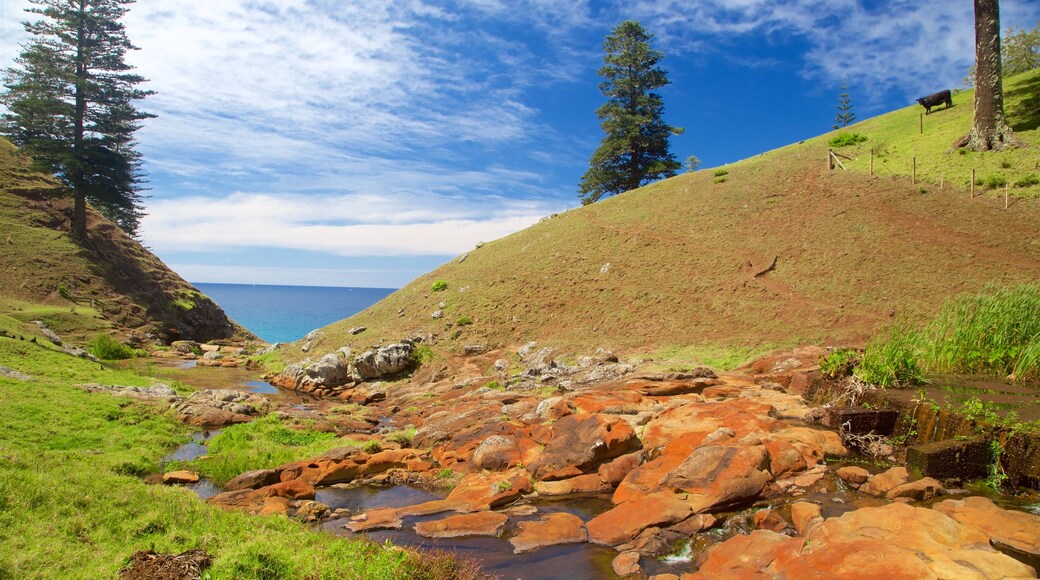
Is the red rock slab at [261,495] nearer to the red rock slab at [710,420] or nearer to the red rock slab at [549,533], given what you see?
the red rock slab at [549,533]

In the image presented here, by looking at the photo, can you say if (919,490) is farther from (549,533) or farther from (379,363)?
(379,363)

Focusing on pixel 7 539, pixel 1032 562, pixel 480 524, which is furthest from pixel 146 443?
pixel 1032 562

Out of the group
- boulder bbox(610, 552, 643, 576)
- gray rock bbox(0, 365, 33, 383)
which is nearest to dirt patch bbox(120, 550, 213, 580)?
boulder bbox(610, 552, 643, 576)

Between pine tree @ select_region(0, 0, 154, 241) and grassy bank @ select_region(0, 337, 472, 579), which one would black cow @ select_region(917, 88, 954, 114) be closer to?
grassy bank @ select_region(0, 337, 472, 579)

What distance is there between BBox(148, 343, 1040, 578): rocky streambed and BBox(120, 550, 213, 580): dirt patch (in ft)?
10.4

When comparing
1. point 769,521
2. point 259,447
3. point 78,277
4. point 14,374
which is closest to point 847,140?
point 769,521

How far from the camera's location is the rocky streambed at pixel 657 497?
21.6 ft

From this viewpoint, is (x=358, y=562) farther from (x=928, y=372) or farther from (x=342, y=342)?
(x=342, y=342)

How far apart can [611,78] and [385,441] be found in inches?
1913

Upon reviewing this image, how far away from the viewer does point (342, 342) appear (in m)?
33.7

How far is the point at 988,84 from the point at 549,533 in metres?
39.3

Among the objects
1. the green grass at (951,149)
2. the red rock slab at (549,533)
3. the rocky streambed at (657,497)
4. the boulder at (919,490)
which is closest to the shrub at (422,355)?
the rocky streambed at (657,497)

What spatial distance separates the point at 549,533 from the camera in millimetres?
8492

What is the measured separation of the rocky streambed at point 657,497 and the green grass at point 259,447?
1.21 meters
